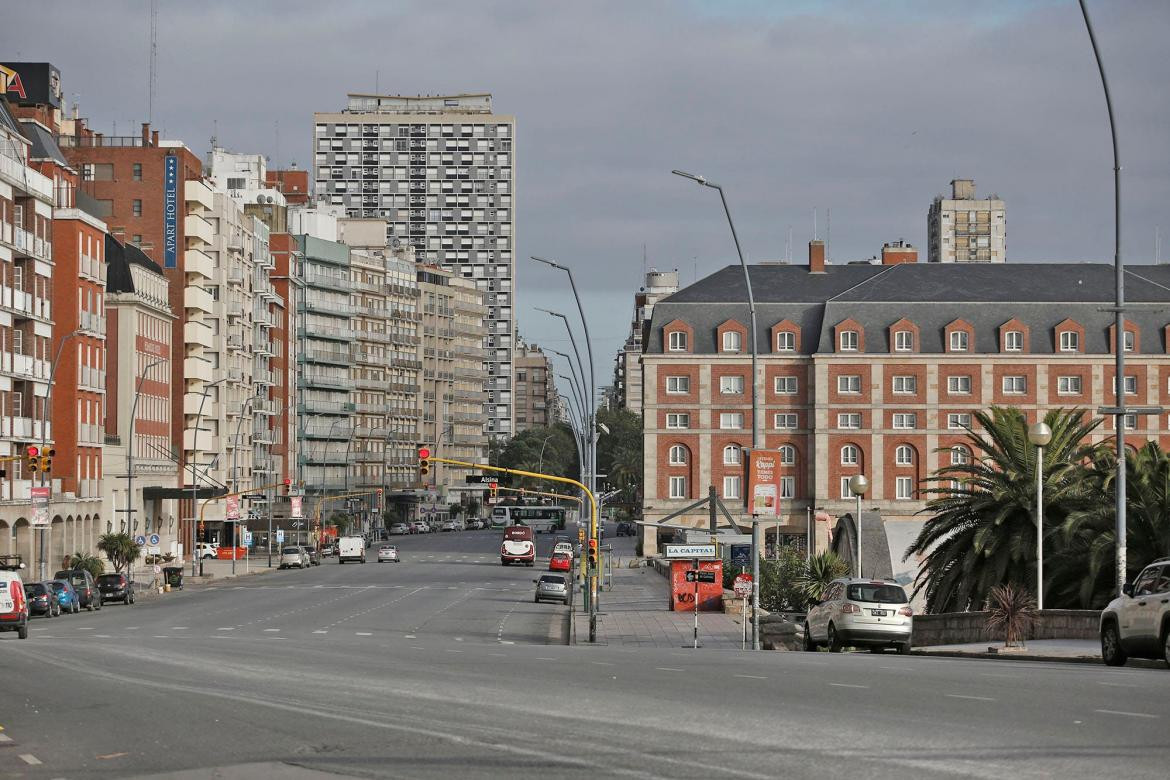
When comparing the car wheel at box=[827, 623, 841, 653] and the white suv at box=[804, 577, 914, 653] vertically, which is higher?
the white suv at box=[804, 577, 914, 653]

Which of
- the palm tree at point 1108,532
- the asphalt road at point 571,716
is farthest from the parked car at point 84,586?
the palm tree at point 1108,532

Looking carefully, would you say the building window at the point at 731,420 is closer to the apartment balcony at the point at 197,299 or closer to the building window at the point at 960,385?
the building window at the point at 960,385

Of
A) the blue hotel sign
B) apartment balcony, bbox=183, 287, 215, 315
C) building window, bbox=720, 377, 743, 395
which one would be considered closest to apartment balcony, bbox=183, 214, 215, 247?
the blue hotel sign

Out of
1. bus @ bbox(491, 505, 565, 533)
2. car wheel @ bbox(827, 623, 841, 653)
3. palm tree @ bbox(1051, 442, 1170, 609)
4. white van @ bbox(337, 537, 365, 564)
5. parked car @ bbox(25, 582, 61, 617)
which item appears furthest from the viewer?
bus @ bbox(491, 505, 565, 533)

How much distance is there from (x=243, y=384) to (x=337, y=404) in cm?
4207

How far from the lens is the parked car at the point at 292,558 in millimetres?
109188

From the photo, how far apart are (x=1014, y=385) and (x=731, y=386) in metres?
17.9

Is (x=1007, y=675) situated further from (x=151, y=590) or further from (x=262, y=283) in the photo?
(x=262, y=283)

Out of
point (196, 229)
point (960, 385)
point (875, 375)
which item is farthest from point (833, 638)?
point (196, 229)

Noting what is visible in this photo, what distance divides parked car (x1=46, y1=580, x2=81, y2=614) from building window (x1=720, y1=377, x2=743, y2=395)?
53.6 m

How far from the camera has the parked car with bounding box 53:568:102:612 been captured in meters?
65.3

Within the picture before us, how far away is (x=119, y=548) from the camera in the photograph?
83.0 meters

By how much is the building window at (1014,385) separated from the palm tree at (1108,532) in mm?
69289

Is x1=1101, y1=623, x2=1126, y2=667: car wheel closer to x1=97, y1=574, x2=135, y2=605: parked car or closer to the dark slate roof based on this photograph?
x1=97, y1=574, x2=135, y2=605: parked car
